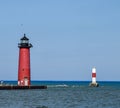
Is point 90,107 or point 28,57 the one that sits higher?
point 28,57

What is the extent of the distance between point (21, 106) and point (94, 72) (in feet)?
190

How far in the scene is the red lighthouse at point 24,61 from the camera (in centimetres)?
8712

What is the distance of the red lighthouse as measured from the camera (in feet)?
286

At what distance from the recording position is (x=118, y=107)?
5512 cm

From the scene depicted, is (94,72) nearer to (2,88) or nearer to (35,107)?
(2,88)

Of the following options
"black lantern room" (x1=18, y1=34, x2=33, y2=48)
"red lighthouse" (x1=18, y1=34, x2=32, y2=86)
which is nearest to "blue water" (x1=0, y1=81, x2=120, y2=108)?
"red lighthouse" (x1=18, y1=34, x2=32, y2=86)

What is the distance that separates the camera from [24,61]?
87.0 m

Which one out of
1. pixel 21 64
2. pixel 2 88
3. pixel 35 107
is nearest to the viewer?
pixel 35 107

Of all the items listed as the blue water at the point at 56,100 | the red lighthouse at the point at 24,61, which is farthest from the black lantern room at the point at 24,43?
the blue water at the point at 56,100

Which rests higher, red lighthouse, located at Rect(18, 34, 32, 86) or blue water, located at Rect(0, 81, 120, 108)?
red lighthouse, located at Rect(18, 34, 32, 86)

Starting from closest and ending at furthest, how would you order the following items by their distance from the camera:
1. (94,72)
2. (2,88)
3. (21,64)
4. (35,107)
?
1. (35,107)
2. (21,64)
3. (2,88)
4. (94,72)

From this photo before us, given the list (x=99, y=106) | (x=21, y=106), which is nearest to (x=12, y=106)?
(x=21, y=106)

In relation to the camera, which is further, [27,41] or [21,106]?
[27,41]

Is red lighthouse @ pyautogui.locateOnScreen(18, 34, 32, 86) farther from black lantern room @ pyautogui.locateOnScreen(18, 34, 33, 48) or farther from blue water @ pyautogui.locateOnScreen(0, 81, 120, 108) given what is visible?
blue water @ pyautogui.locateOnScreen(0, 81, 120, 108)
